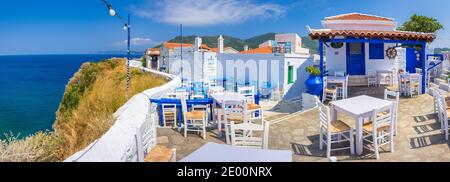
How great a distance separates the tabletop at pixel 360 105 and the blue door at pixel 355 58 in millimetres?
6633

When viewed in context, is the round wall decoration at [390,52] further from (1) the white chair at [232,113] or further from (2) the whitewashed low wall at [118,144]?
(2) the whitewashed low wall at [118,144]

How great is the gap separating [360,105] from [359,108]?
286 millimetres

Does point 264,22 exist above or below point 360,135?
above

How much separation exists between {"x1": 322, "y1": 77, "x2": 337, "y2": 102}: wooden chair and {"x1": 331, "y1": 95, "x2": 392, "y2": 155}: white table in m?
3.50

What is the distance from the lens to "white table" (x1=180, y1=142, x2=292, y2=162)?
341 centimetres

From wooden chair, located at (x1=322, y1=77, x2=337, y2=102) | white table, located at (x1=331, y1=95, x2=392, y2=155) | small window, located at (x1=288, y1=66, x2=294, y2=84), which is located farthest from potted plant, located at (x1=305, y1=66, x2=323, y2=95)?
small window, located at (x1=288, y1=66, x2=294, y2=84)

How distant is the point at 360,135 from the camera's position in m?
5.89

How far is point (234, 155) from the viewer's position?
354 centimetres

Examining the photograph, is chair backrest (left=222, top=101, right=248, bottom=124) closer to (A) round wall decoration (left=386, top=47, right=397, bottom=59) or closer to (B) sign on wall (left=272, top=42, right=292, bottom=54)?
(A) round wall decoration (left=386, top=47, right=397, bottom=59)

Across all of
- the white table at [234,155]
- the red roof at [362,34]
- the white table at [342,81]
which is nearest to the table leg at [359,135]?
the white table at [234,155]

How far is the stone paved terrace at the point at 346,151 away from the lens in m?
5.91
